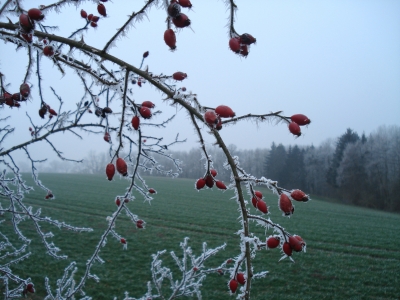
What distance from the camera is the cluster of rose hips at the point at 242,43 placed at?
3.21ft

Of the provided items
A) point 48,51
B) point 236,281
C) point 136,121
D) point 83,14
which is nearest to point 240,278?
point 236,281

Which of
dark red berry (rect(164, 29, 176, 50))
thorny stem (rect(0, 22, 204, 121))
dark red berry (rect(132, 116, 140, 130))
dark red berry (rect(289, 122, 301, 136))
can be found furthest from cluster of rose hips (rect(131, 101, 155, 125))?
dark red berry (rect(289, 122, 301, 136))

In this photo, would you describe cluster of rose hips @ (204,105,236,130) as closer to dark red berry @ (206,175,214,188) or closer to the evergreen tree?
dark red berry @ (206,175,214,188)

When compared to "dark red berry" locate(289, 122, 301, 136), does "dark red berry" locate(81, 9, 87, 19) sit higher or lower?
higher

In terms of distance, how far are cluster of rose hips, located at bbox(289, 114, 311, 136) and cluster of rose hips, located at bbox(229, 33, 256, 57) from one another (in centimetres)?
28

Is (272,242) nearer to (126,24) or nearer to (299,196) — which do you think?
(299,196)

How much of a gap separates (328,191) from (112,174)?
4979 cm

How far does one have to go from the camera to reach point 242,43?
0.99 metres

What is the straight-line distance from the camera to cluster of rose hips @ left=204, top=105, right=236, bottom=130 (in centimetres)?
82

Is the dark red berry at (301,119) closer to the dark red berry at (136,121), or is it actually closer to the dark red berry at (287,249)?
the dark red berry at (287,249)

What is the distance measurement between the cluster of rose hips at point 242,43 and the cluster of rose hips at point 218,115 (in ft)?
0.71

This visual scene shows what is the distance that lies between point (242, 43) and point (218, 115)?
0.91ft

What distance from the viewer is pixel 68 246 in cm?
1142

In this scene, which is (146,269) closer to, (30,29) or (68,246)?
(68,246)
